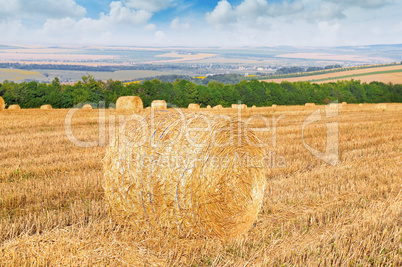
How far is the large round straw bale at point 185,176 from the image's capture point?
189 inches

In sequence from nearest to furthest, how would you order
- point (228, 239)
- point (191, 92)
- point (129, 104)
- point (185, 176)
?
point (185, 176)
point (228, 239)
point (129, 104)
point (191, 92)

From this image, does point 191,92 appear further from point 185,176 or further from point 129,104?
point 185,176

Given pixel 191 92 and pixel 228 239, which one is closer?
pixel 228 239

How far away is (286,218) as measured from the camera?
18.8ft

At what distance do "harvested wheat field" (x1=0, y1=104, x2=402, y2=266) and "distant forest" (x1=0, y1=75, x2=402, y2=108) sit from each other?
41310 millimetres

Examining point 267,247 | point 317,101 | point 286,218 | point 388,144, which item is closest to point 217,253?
point 267,247

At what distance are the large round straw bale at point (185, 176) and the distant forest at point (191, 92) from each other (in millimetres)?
44659

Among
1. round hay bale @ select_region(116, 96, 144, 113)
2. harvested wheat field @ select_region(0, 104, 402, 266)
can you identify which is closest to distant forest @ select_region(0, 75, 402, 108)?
round hay bale @ select_region(116, 96, 144, 113)

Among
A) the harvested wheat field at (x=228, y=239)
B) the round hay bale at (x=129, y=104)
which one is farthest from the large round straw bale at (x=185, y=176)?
the round hay bale at (x=129, y=104)

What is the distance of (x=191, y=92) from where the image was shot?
190 ft

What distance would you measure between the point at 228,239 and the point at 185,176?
110 centimetres

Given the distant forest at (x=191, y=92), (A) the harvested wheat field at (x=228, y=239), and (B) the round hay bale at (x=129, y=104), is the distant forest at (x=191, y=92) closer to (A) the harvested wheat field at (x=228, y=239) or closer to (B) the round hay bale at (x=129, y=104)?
(B) the round hay bale at (x=129, y=104)

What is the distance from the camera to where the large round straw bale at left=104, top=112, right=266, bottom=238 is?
4801 millimetres

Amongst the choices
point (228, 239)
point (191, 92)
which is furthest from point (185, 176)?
point (191, 92)
